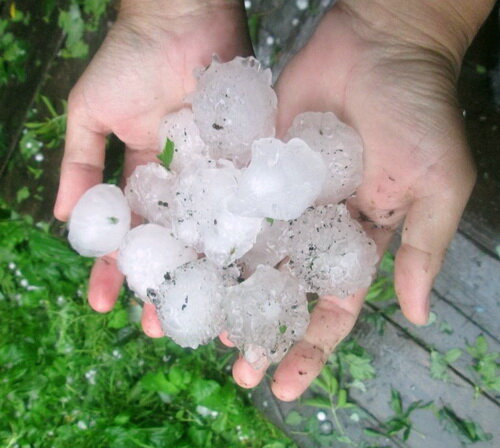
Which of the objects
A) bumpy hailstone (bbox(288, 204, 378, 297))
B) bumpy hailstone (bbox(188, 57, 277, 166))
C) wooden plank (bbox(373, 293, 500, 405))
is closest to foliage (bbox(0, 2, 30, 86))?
bumpy hailstone (bbox(188, 57, 277, 166))

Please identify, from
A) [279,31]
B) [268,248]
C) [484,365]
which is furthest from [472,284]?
[279,31]

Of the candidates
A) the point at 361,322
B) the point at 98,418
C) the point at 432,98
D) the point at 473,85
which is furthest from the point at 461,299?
the point at 98,418

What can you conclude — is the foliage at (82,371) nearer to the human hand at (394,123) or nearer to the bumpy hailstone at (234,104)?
the human hand at (394,123)

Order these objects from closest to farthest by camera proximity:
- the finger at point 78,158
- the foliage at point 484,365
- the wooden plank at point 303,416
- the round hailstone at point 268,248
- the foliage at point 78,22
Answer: the round hailstone at point 268,248 → the finger at point 78,158 → the foliage at point 484,365 → the wooden plank at point 303,416 → the foliage at point 78,22

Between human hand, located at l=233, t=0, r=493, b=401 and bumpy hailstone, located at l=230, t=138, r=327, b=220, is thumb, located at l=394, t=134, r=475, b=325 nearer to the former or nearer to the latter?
human hand, located at l=233, t=0, r=493, b=401

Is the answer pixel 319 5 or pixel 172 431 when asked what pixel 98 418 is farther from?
pixel 319 5

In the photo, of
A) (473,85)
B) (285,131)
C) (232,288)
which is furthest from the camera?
(473,85)

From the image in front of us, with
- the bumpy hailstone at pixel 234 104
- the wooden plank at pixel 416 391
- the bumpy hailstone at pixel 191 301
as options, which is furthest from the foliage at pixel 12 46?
the wooden plank at pixel 416 391
